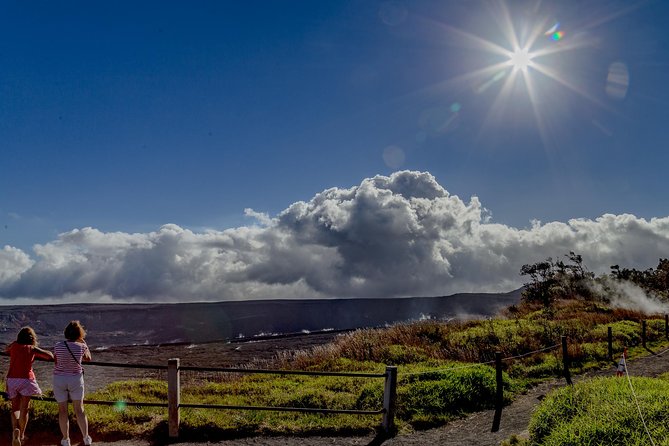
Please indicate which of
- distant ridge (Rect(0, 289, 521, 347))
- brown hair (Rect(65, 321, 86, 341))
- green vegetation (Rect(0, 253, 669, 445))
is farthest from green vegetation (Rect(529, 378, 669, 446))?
distant ridge (Rect(0, 289, 521, 347))

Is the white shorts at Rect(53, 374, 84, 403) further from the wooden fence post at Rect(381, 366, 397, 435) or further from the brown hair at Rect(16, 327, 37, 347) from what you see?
the wooden fence post at Rect(381, 366, 397, 435)

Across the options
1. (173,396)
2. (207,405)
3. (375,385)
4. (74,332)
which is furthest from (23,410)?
(375,385)

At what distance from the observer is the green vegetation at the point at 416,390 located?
7.86m

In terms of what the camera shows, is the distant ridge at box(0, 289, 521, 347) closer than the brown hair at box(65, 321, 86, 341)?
No

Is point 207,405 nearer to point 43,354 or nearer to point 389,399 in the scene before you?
point 43,354

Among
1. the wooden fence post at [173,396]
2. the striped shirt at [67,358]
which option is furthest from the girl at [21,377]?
the wooden fence post at [173,396]

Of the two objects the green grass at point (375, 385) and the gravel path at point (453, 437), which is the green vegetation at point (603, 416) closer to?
the gravel path at point (453, 437)

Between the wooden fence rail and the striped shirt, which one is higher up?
the striped shirt

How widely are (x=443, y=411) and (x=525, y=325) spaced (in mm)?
18316

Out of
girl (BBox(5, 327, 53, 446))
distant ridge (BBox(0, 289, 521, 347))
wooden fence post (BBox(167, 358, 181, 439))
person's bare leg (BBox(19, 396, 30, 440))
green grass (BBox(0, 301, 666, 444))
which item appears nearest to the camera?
girl (BBox(5, 327, 53, 446))

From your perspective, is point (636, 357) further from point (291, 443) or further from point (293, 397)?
point (291, 443)

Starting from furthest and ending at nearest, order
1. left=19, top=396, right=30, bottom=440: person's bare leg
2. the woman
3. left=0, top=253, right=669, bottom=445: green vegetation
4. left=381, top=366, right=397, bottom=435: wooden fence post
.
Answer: left=381, top=366, right=397, bottom=435: wooden fence post → left=19, top=396, right=30, bottom=440: person's bare leg → the woman → left=0, top=253, right=669, bottom=445: green vegetation

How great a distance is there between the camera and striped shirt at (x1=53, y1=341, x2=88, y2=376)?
27.1 ft

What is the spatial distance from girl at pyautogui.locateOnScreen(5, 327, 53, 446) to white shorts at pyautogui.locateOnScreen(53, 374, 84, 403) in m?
0.62
